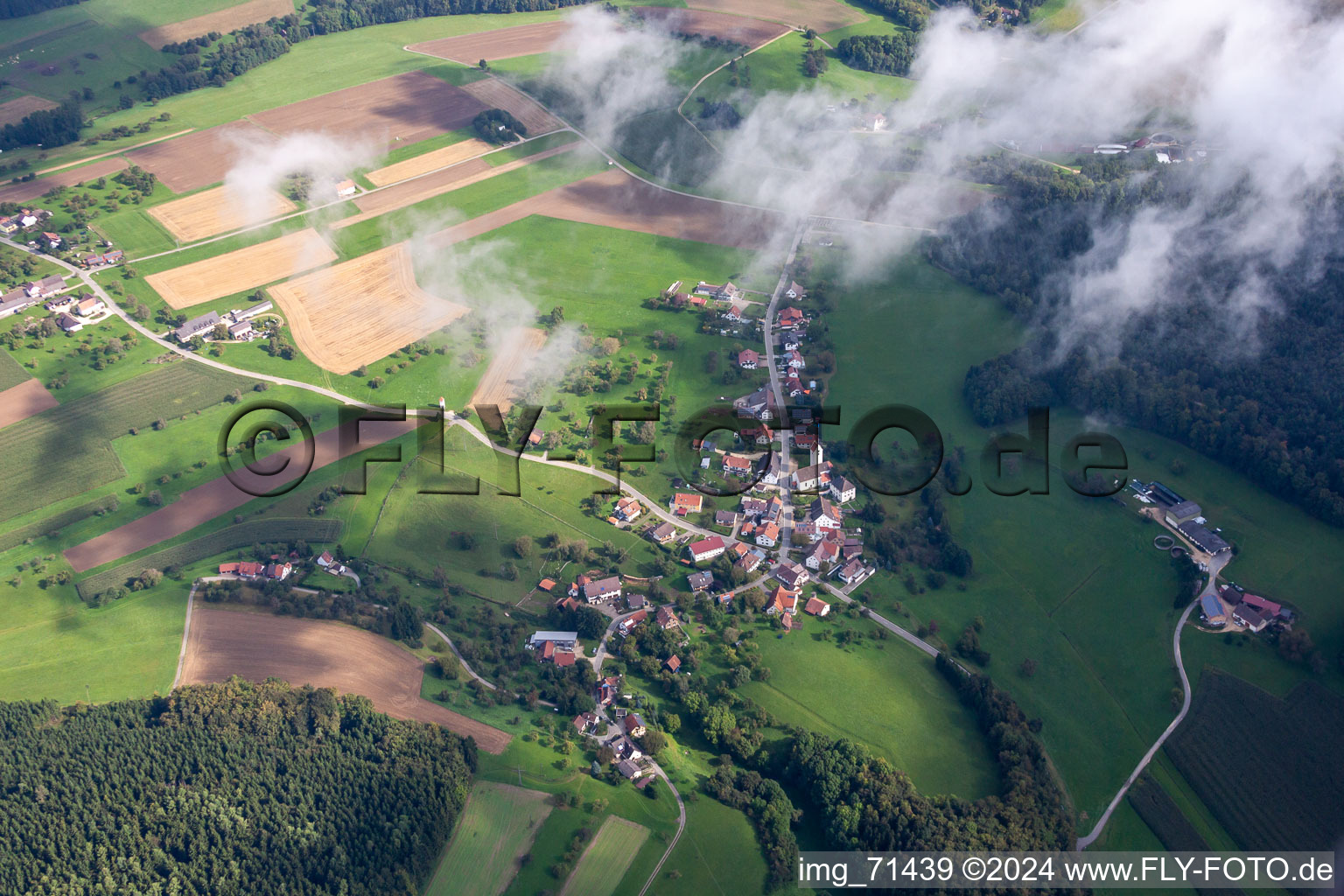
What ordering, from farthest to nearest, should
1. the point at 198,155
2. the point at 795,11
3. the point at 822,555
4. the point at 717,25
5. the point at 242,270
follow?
the point at 795,11 → the point at 717,25 → the point at 198,155 → the point at 242,270 → the point at 822,555

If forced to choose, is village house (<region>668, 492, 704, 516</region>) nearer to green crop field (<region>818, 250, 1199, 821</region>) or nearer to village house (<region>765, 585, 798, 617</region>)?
village house (<region>765, 585, 798, 617</region>)

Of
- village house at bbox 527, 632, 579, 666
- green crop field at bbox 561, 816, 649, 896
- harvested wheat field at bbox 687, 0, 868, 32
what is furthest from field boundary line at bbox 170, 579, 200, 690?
harvested wheat field at bbox 687, 0, 868, 32

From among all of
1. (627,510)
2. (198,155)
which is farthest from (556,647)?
(198,155)

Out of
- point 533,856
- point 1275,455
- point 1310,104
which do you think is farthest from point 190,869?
point 1310,104

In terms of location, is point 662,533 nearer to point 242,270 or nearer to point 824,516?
point 824,516

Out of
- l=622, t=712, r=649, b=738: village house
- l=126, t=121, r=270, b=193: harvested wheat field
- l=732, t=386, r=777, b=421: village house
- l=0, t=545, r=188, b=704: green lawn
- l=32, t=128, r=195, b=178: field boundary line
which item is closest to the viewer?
l=622, t=712, r=649, b=738: village house

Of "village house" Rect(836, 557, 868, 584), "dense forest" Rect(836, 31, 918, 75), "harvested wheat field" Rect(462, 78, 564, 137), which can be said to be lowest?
"village house" Rect(836, 557, 868, 584)

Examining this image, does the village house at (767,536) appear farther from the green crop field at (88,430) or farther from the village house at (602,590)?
the green crop field at (88,430)

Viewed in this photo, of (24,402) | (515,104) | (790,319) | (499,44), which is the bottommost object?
(24,402)
